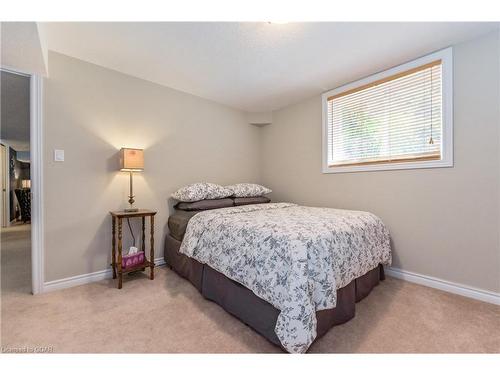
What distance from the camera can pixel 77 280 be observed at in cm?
215

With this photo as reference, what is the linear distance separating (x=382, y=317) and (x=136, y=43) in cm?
300

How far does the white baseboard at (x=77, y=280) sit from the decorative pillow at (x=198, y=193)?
1.08 m

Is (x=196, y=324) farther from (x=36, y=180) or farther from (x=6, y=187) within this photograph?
(x=6, y=187)

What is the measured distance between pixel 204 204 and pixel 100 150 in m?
1.24

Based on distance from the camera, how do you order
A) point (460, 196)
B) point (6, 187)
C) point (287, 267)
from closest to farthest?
1. point (287, 267)
2. point (460, 196)
3. point (6, 187)

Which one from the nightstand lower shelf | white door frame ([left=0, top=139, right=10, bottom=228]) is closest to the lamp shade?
the nightstand lower shelf

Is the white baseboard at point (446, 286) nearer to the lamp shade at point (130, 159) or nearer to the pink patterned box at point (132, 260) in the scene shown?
the pink patterned box at point (132, 260)

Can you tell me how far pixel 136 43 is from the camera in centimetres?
192

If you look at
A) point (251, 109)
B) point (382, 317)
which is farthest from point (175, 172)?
point (382, 317)

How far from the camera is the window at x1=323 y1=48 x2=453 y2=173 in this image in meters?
2.04

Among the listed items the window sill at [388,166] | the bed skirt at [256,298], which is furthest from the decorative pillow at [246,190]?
the bed skirt at [256,298]

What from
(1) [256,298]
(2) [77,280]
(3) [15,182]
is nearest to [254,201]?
(1) [256,298]

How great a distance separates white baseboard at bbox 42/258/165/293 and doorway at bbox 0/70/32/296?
0.61 ft
